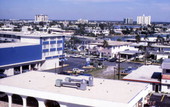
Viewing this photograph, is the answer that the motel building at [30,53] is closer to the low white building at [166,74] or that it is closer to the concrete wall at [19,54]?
the concrete wall at [19,54]

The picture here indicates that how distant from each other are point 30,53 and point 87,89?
1988 centimetres

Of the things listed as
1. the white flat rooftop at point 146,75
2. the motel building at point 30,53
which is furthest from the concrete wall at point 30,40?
the white flat rooftop at point 146,75

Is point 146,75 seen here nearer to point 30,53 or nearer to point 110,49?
point 30,53

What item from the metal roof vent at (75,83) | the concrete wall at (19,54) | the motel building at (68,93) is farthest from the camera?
the concrete wall at (19,54)

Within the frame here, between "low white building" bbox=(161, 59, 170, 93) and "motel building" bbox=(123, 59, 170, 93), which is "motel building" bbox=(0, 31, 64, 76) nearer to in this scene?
"motel building" bbox=(123, 59, 170, 93)

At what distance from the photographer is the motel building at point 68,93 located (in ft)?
40.2

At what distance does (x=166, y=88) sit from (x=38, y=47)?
1800 cm

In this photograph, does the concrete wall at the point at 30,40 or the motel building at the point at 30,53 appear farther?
the concrete wall at the point at 30,40

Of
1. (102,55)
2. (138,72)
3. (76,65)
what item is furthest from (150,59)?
(138,72)

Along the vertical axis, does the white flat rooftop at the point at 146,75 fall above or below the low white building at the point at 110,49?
below

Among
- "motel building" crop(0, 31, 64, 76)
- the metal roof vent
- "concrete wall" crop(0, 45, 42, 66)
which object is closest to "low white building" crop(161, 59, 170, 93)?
the metal roof vent

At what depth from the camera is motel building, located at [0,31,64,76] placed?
29.6m

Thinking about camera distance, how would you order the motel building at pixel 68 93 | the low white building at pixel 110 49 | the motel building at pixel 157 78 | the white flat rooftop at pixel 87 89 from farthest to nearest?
the low white building at pixel 110 49, the motel building at pixel 157 78, the white flat rooftop at pixel 87 89, the motel building at pixel 68 93

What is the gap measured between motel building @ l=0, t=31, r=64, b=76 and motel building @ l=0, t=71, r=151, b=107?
13915 mm
